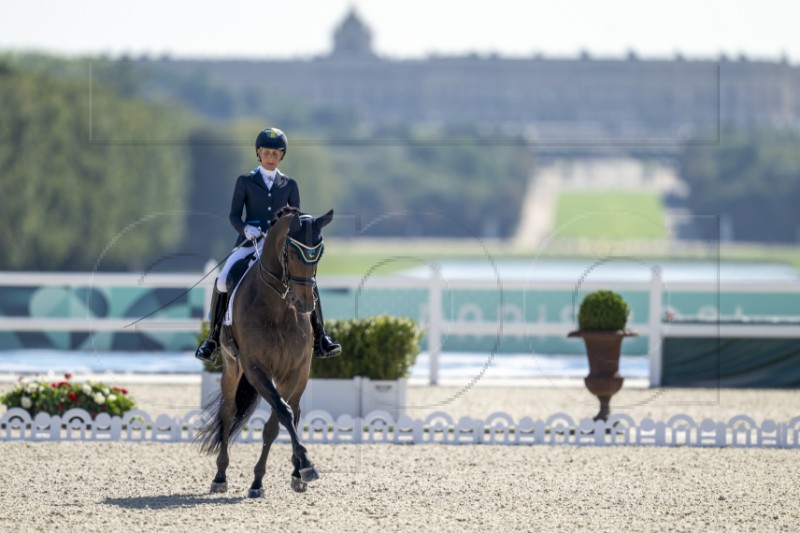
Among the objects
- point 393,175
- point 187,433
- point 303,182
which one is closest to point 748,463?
point 187,433

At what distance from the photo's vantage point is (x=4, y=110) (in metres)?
50.4

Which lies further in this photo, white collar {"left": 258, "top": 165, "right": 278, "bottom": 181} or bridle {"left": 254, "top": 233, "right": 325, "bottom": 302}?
white collar {"left": 258, "top": 165, "right": 278, "bottom": 181}

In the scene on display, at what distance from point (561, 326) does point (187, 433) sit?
22.9 ft

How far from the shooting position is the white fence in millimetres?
19594

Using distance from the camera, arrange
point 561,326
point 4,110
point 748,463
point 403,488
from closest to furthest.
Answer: point 403,488, point 748,463, point 561,326, point 4,110

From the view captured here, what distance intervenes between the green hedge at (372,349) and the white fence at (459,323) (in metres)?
3.89

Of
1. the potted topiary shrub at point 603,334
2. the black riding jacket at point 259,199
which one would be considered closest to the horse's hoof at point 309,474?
the black riding jacket at point 259,199

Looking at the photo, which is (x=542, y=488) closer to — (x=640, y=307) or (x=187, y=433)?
(x=187, y=433)

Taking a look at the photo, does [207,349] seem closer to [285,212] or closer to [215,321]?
[215,321]

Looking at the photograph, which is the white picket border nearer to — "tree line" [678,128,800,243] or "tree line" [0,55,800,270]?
"tree line" [0,55,800,270]

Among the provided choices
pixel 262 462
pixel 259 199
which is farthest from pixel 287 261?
pixel 262 462

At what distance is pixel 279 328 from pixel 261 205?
1045 mm

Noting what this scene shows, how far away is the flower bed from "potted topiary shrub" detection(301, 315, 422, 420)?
6.34 feet

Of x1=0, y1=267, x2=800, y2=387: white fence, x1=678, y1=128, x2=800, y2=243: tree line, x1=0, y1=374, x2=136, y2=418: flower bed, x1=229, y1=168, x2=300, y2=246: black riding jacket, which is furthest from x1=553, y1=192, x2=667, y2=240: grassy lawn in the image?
x1=229, y1=168, x2=300, y2=246: black riding jacket
